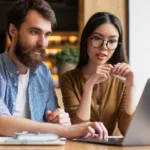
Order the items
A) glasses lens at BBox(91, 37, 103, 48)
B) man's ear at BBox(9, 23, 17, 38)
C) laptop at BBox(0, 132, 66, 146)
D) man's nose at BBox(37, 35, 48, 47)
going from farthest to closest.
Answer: glasses lens at BBox(91, 37, 103, 48), man's ear at BBox(9, 23, 17, 38), man's nose at BBox(37, 35, 48, 47), laptop at BBox(0, 132, 66, 146)

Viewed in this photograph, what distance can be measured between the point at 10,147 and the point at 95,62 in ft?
3.51

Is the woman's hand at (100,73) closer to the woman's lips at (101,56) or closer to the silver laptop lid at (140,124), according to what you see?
the woman's lips at (101,56)

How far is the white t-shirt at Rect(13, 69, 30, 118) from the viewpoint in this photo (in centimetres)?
199

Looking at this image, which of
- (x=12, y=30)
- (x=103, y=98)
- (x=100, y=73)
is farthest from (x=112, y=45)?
(x=12, y=30)

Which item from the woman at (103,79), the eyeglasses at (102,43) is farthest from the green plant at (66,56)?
the eyeglasses at (102,43)

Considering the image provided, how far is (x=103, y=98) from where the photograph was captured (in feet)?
7.46

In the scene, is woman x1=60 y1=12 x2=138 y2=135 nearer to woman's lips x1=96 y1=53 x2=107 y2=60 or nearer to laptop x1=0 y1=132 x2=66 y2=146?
woman's lips x1=96 y1=53 x2=107 y2=60

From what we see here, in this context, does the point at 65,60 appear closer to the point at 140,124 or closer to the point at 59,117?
the point at 59,117

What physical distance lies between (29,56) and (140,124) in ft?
2.67

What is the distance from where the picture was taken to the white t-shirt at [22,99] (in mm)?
A: 1993

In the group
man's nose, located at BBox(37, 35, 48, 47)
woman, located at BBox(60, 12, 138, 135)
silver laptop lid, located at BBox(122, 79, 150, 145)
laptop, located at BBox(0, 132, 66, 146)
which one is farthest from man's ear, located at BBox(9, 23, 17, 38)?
silver laptop lid, located at BBox(122, 79, 150, 145)

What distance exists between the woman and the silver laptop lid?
737mm

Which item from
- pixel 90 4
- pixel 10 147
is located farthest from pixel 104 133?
pixel 90 4

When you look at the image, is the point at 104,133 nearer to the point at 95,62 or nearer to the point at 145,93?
the point at 145,93
